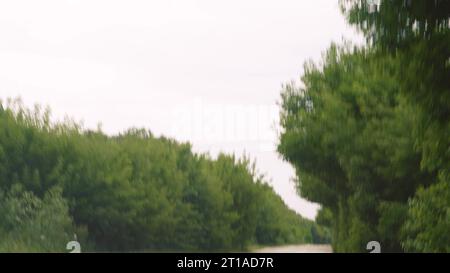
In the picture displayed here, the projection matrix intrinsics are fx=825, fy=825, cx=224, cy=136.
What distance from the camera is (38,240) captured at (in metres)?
37.6

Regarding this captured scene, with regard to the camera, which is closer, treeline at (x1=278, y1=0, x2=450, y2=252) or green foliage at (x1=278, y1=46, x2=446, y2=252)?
treeline at (x1=278, y1=0, x2=450, y2=252)

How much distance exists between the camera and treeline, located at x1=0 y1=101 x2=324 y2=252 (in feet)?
143

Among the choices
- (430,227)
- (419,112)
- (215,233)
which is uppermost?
(419,112)

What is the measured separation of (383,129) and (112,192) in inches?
1078

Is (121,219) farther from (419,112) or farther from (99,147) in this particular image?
(419,112)

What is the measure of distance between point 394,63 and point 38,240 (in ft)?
91.7

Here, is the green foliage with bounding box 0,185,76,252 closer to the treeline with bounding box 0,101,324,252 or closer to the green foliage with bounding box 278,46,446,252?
the treeline with bounding box 0,101,324,252

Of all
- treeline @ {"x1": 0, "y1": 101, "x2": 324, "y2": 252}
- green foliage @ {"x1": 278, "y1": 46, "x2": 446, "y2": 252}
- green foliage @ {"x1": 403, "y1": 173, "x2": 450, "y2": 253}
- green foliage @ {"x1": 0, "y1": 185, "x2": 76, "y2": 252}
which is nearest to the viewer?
green foliage @ {"x1": 403, "y1": 173, "x2": 450, "y2": 253}

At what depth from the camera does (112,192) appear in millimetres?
51625

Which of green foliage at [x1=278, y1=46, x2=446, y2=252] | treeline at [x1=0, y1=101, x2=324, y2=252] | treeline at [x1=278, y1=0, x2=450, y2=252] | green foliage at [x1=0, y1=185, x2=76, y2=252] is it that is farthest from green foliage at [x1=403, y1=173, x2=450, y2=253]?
green foliage at [x1=0, y1=185, x2=76, y2=252]

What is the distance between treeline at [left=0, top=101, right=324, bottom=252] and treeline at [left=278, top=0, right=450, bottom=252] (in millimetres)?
12324
